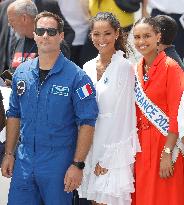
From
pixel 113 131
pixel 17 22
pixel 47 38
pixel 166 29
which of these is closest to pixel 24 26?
pixel 17 22

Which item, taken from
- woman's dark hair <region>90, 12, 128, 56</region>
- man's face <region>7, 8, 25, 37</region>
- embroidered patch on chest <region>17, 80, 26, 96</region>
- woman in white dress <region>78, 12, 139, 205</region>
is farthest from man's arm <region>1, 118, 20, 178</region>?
man's face <region>7, 8, 25, 37</region>

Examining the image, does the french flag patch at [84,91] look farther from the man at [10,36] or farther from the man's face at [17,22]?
the man at [10,36]

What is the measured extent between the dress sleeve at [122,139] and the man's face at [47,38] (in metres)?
0.48

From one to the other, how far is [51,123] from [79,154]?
27cm

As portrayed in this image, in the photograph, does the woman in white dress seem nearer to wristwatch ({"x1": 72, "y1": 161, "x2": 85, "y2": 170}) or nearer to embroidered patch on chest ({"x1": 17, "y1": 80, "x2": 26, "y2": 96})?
wristwatch ({"x1": 72, "y1": 161, "x2": 85, "y2": 170})

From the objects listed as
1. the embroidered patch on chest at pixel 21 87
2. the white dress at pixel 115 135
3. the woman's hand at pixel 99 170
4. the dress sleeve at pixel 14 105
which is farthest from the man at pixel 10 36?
the woman's hand at pixel 99 170

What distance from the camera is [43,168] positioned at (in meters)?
3.60

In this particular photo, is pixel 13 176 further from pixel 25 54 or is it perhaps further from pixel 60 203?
pixel 25 54

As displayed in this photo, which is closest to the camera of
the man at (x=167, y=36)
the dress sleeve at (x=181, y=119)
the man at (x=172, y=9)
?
the dress sleeve at (x=181, y=119)

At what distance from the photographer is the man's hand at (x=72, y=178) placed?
11.7 ft

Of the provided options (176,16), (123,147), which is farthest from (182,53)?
(123,147)

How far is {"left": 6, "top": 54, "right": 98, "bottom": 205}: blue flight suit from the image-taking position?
11.7 ft

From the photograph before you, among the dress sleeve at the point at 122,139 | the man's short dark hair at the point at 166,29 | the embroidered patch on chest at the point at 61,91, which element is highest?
the man's short dark hair at the point at 166,29

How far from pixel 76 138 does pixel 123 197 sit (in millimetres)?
514
